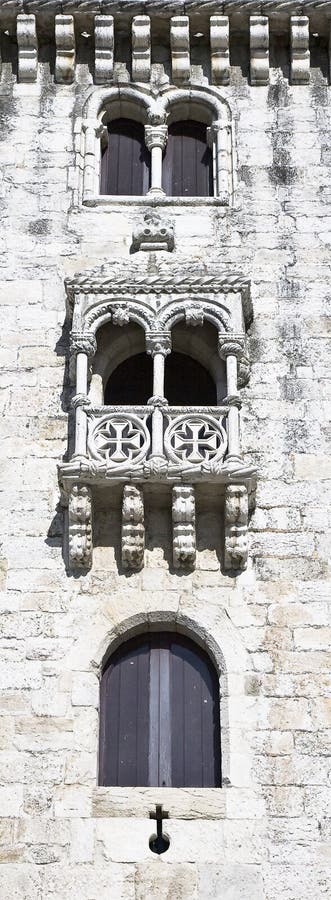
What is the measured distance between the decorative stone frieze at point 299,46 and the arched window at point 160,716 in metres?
6.65

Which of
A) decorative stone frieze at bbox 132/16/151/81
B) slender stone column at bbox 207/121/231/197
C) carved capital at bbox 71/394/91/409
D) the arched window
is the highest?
decorative stone frieze at bbox 132/16/151/81

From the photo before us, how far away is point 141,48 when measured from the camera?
51.8 ft

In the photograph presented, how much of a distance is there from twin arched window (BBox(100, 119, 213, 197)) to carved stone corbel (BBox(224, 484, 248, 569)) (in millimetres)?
4002

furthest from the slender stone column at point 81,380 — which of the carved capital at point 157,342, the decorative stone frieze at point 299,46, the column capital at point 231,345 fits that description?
the decorative stone frieze at point 299,46

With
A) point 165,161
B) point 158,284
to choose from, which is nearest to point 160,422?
point 158,284

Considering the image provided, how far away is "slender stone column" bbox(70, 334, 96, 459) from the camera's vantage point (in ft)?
41.5

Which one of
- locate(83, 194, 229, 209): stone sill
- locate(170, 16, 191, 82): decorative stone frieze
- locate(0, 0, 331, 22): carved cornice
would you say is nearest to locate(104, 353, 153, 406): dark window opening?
locate(83, 194, 229, 209): stone sill

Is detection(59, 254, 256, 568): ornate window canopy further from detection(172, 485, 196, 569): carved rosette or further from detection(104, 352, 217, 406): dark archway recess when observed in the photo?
detection(104, 352, 217, 406): dark archway recess

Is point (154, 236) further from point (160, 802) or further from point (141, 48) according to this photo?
point (160, 802)

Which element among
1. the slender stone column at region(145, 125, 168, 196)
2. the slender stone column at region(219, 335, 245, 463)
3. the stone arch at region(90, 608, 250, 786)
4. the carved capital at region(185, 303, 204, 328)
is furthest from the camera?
the slender stone column at region(145, 125, 168, 196)

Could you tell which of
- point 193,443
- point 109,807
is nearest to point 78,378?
point 193,443

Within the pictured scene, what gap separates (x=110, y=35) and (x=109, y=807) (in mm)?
8370

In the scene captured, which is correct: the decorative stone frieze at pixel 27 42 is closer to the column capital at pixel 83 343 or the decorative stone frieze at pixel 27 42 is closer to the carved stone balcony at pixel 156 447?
the column capital at pixel 83 343

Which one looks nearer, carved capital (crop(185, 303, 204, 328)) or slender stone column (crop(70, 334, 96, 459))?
slender stone column (crop(70, 334, 96, 459))
